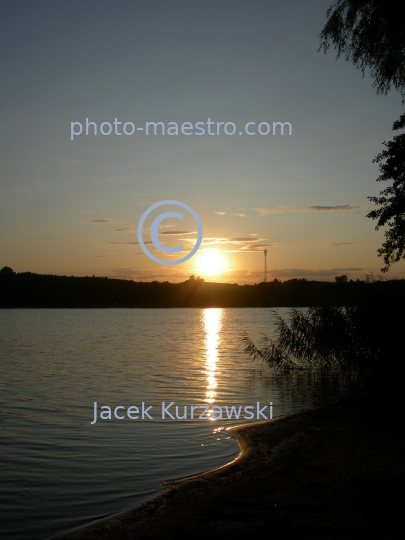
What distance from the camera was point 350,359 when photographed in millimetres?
20938

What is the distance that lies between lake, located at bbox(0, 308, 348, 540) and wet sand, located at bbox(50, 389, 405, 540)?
2.71ft

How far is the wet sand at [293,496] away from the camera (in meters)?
6.12

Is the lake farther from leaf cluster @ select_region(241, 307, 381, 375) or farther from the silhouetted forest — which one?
the silhouetted forest

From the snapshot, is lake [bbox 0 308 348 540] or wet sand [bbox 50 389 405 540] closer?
wet sand [bbox 50 389 405 540]

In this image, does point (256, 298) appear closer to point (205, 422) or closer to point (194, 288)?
point (194, 288)

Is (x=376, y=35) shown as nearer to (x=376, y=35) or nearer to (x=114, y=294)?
(x=376, y=35)

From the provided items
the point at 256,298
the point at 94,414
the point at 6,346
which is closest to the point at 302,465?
the point at 94,414

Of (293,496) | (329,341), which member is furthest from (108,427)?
(329,341)

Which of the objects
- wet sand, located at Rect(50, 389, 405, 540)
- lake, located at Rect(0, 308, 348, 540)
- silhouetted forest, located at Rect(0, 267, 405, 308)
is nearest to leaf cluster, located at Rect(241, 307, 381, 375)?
lake, located at Rect(0, 308, 348, 540)

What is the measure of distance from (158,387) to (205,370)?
5849 millimetres

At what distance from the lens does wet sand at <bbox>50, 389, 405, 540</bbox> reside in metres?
6.12

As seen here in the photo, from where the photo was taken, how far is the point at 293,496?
719 centimetres

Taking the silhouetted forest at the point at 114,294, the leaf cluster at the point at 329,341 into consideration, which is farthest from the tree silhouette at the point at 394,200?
the silhouetted forest at the point at 114,294

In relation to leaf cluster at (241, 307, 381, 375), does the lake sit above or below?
below
